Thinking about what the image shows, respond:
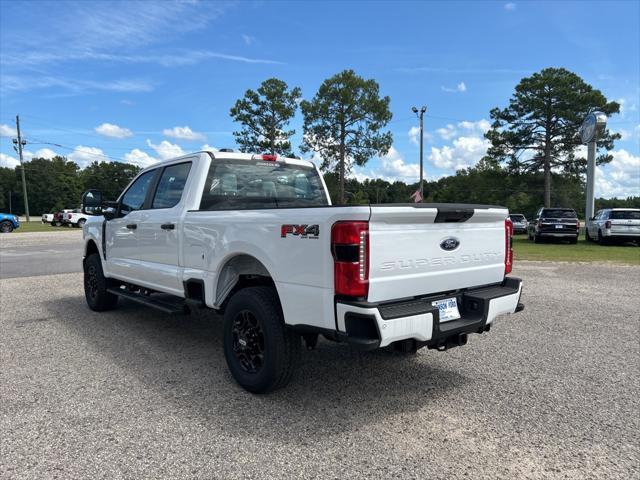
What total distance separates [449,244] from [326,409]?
1.52m

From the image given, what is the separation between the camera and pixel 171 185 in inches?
203

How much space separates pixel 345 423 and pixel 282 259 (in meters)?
1.22

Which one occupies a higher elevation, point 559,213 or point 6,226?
point 559,213

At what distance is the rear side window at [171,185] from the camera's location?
494 centimetres

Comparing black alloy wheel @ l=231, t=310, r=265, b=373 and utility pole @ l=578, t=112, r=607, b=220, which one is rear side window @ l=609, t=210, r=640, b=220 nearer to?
utility pole @ l=578, t=112, r=607, b=220

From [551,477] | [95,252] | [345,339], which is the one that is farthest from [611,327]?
[95,252]

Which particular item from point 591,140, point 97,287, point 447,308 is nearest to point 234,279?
point 447,308

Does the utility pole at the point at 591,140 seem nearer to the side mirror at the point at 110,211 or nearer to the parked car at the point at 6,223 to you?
the side mirror at the point at 110,211

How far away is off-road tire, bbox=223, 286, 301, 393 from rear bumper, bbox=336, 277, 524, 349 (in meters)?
0.62

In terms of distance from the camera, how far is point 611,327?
19.3 ft

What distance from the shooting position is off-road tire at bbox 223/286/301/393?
11.4 ft

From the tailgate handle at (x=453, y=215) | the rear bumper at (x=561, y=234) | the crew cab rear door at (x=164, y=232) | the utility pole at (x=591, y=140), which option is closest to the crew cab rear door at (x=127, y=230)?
the crew cab rear door at (x=164, y=232)

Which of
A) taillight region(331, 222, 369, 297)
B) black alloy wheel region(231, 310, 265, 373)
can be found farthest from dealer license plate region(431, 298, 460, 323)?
black alloy wheel region(231, 310, 265, 373)

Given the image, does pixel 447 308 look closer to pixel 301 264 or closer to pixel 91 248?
pixel 301 264
